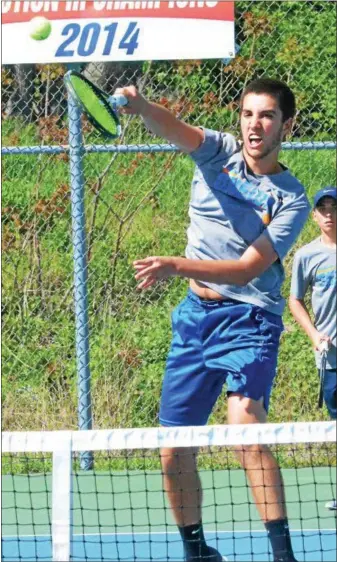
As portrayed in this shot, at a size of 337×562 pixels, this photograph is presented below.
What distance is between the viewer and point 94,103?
4301 millimetres

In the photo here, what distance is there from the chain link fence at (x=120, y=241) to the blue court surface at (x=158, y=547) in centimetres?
147

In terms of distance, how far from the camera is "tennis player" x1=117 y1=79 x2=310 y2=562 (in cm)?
412

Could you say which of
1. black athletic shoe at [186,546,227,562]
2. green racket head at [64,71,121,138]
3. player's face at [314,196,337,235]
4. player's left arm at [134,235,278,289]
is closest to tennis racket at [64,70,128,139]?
green racket head at [64,71,121,138]

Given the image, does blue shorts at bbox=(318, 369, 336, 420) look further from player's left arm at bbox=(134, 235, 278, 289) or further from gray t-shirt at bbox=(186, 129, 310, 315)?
player's left arm at bbox=(134, 235, 278, 289)

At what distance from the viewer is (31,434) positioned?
3.70m

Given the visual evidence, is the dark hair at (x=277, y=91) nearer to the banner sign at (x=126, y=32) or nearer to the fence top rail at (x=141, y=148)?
the banner sign at (x=126, y=32)

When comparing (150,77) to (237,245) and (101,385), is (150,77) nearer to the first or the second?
(101,385)

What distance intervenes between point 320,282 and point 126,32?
5.00 ft

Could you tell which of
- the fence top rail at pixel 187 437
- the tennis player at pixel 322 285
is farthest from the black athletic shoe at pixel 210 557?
the tennis player at pixel 322 285

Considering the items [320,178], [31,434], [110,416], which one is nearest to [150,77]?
[320,178]

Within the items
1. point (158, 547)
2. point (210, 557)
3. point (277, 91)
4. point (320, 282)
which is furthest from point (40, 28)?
point (210, 557)

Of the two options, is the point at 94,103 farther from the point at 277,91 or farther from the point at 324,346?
the point at 324,346

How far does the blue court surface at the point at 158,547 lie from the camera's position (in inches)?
189

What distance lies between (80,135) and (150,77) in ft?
5.98
